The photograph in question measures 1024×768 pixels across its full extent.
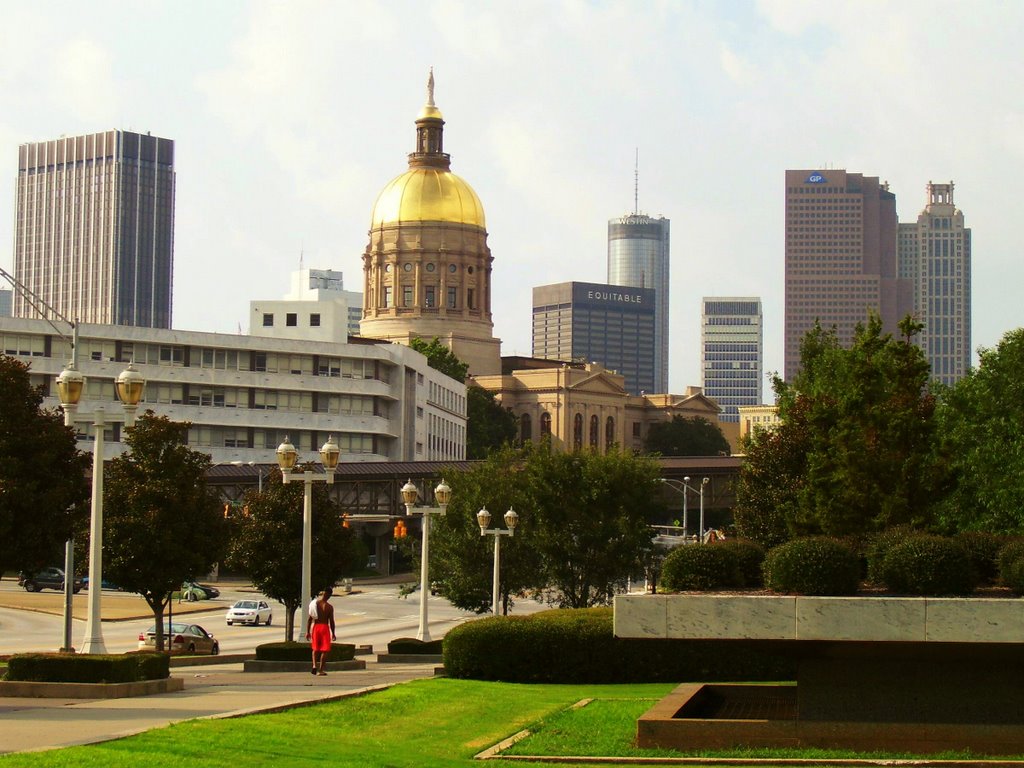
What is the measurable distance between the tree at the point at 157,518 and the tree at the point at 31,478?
7.12m

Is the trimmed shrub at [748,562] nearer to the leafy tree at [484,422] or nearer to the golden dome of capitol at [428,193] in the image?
the leafy tree at [484,422]

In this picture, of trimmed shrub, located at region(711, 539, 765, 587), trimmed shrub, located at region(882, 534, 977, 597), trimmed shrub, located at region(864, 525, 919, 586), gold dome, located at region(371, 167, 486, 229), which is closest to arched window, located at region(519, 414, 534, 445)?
gold dome, located at region(371, 167, 486, 229)

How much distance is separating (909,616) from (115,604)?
74.0m

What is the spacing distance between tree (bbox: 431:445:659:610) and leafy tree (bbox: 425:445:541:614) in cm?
4

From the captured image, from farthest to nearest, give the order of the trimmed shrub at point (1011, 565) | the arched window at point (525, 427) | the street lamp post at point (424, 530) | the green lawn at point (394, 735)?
the arched window at point (525, 427), the street lamp post at point (424, 530), the trimmed shrub at point (1011, 565), the green lawn at point (394, 735)

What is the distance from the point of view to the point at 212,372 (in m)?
119

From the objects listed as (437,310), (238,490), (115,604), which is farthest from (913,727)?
(437,310)

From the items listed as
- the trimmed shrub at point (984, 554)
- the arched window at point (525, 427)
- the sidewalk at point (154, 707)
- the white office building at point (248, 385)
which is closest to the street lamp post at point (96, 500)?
the sidewalk at point (154, 707)

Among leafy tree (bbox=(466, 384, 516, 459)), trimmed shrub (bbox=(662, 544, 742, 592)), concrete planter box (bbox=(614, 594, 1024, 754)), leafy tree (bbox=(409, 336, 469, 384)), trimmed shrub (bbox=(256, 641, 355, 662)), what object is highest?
leafy tree (bbox=(409, 336, 469, 384))

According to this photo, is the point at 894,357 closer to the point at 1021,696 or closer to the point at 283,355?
the point at 1021,696

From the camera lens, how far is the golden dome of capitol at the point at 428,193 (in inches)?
7475

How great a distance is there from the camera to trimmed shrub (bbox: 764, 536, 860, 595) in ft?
66.9

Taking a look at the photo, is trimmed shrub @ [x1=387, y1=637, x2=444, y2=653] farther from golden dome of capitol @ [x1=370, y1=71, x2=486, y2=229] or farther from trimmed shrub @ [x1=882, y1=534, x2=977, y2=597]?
golden dome of capitol @ [x1=370, y1=71, x2=486, y2=229]

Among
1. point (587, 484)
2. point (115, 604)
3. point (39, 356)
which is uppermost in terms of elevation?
point (39, 356)
